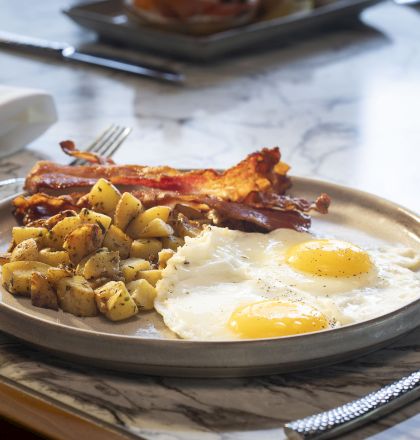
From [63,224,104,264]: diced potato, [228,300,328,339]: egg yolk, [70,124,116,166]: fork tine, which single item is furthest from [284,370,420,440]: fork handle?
[70,124,116,166]: fork tine

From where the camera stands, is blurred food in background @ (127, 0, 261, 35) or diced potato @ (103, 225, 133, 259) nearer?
diced potato @ (103, 225, 133, 259)

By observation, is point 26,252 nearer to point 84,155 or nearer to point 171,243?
point 171,243

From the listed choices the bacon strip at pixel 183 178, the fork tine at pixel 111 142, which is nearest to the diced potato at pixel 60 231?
the bacon strip at pixel 183 178

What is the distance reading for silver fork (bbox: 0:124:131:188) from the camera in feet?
8.31

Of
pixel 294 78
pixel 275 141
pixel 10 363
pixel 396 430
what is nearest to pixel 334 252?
pixel 396 430

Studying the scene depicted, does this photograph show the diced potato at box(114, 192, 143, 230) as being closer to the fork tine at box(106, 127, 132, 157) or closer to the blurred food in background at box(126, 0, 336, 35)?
the fork tine at box(106, 127, 132, 157)

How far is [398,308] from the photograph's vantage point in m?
1.61

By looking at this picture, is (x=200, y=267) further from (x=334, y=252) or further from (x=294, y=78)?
(x=294, y=78)

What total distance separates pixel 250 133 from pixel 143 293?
147cm

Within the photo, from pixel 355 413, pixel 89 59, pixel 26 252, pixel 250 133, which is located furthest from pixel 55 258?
pixel 89 59

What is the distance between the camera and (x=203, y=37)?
12.8 feet

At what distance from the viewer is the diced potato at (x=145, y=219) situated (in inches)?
75.7

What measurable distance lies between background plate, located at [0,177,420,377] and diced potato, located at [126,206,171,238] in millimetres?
261

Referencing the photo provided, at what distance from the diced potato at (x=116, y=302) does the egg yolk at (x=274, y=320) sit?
18 cm
